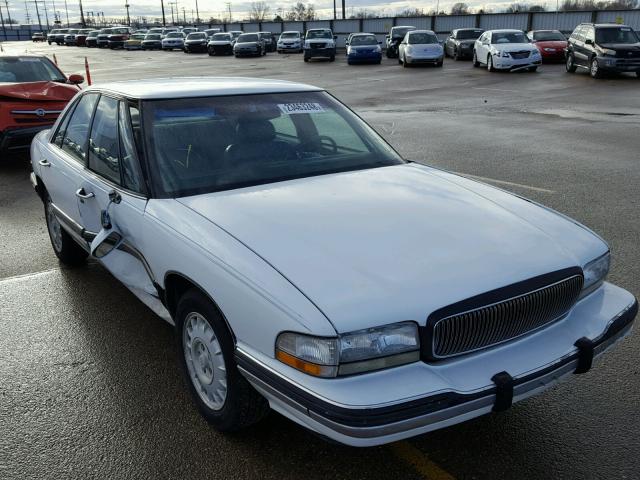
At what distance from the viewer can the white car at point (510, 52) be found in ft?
77.6

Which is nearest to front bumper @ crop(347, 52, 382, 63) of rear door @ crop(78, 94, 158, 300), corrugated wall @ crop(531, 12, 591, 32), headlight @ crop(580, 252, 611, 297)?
corrugated wall @ crop(531, 12, 591, 32)

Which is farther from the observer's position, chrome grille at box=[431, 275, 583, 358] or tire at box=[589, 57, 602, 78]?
tire at box=[589, 57, 602, 78]

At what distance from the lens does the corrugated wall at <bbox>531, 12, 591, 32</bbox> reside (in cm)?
3812

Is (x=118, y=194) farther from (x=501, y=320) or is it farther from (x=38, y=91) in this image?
(x=38, y=91)

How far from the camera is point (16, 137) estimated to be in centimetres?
917

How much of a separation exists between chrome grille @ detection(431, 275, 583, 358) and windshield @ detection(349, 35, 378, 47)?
29.5 metres

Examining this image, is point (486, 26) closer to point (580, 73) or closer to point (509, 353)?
point (580, 73)

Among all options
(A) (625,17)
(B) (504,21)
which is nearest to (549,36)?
(A) (625,17)

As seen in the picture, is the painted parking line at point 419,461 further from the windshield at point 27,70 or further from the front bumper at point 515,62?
the front bumper at point 515,62

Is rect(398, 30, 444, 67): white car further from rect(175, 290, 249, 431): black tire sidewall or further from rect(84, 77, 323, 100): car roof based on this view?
rect(175, 290, 249, 431): black tire sidewall

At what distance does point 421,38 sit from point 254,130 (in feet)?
89.3

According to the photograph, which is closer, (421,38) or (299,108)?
(299,108)

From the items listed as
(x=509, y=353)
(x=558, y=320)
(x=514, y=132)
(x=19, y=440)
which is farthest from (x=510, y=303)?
(x=514, y=132)

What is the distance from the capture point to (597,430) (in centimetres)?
299
